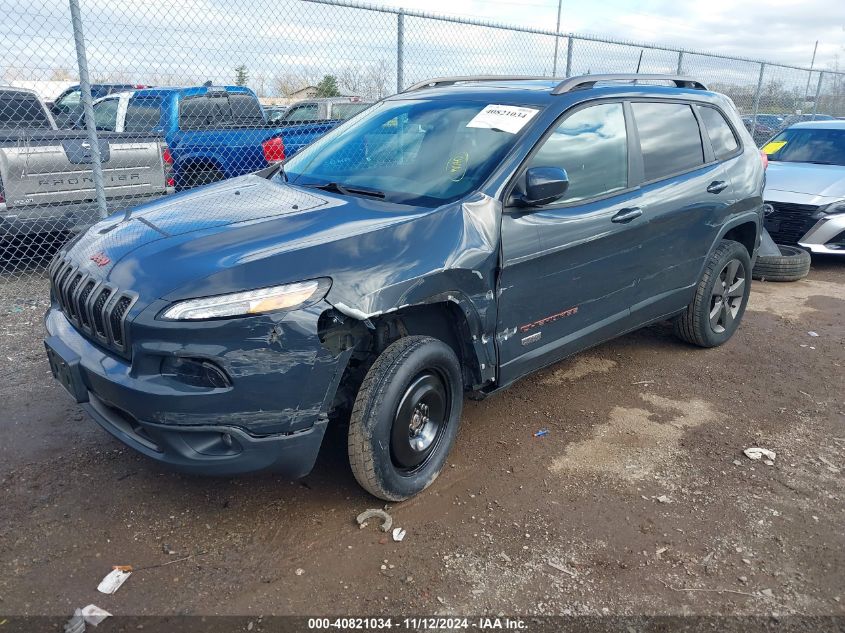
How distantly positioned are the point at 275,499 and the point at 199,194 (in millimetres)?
1651

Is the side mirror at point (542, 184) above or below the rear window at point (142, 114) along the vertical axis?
above

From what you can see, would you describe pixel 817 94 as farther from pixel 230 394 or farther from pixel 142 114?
pixel 230 394

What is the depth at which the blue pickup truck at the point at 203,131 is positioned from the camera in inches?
327

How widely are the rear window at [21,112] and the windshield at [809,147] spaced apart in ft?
31.0

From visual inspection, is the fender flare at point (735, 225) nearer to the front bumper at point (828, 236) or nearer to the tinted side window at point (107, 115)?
the front bumper at point (828, 236)

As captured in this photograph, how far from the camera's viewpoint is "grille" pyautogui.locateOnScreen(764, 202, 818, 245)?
768 centimetres

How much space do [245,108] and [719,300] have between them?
7332 millimetres

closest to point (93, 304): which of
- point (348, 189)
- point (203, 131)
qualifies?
point (348, 189)

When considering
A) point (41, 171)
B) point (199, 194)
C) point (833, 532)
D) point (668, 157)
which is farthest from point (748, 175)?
point (41, 171)

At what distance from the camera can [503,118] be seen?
350 cm

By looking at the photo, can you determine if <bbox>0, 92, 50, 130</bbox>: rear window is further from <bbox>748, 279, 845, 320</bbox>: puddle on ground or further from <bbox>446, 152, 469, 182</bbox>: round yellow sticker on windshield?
<bbox>748, 279, 845, 320</bbox>: puddle on ground

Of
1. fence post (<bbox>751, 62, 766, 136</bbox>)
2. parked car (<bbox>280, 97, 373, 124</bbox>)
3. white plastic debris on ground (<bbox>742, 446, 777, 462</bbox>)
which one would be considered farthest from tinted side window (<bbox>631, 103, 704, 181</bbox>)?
fence post (<bbox>751, 62, 766, 136</bbox>)

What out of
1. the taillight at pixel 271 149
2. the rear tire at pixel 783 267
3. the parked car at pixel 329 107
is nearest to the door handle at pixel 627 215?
the rear tire at pixel 783 267

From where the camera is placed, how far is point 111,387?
2.56m
